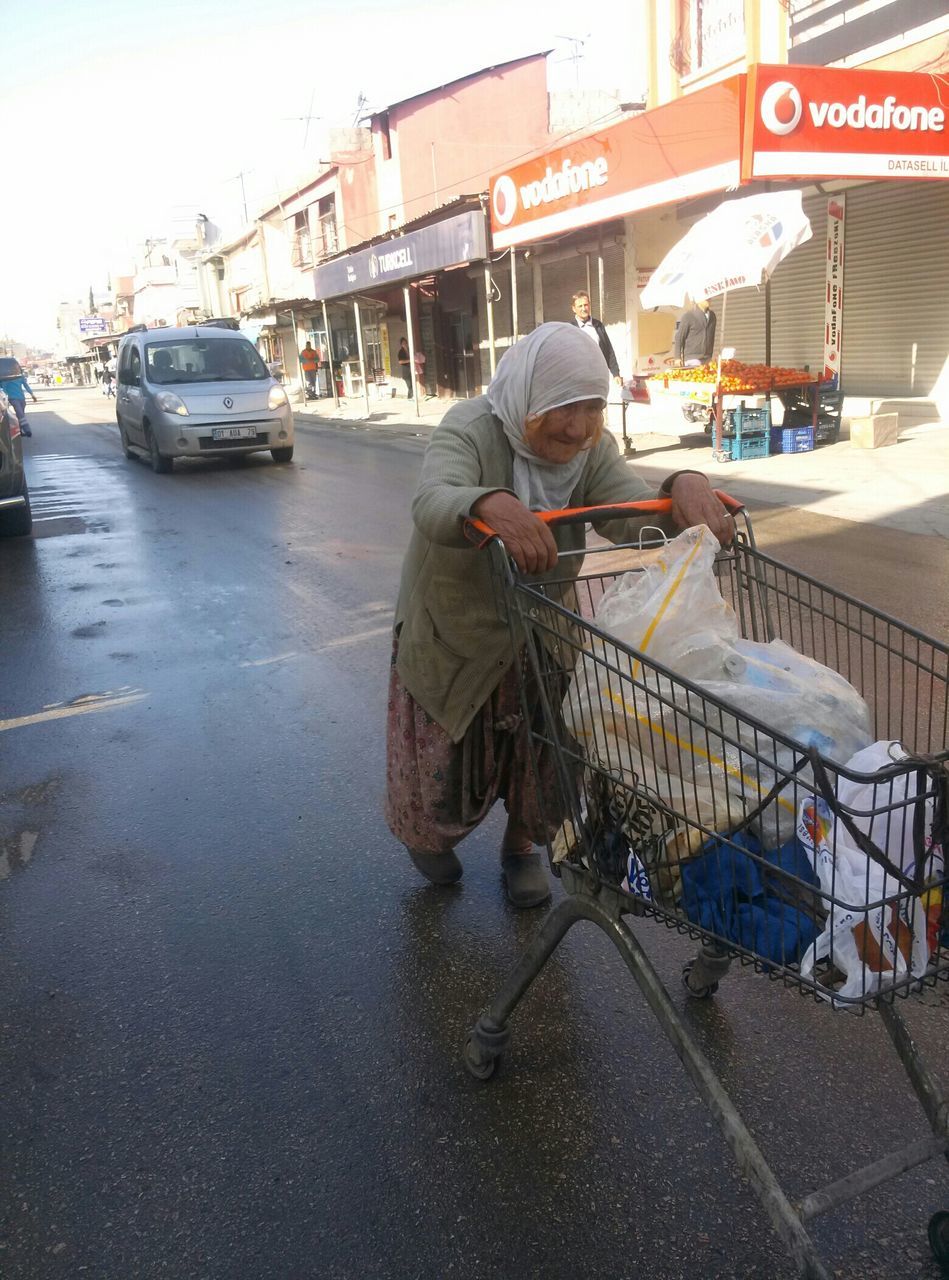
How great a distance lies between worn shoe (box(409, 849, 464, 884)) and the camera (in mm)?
3178

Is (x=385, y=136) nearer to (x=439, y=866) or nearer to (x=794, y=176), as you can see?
(x=794, y=176)

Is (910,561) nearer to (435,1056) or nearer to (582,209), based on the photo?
(435,1056)

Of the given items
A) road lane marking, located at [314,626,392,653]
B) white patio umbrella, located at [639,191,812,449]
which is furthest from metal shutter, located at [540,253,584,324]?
road lane marking, located at [314,626,392,653]

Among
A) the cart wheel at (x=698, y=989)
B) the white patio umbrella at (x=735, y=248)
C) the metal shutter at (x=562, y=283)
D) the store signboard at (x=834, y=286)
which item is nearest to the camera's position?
the cart wheel at (x=698, y=989)

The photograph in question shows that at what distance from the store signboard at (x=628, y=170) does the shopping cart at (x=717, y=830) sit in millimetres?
10294

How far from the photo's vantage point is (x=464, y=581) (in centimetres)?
257

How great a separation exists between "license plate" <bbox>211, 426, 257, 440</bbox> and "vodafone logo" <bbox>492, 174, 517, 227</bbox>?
610cm

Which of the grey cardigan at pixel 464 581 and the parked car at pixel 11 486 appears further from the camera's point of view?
the parked car at pixel 11 486

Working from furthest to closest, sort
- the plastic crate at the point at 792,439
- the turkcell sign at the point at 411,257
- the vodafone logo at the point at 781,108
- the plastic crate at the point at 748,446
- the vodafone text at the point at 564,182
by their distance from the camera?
the turkcell sign at the point at 411,257 → the vodafone text at the point at 564,182 → the plastic crate at the point at 792,439 → the plastic crate at the point at 748,446 → the vodafone logo at the point at 781,108

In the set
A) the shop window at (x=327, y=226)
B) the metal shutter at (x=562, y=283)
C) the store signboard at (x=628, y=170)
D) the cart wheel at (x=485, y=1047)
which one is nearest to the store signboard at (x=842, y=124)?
the store signboard at (x=628, y=170)

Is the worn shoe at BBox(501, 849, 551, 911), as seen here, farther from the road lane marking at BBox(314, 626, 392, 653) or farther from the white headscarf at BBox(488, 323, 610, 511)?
the road lane marking at BBox(314, 626, 392, 653)

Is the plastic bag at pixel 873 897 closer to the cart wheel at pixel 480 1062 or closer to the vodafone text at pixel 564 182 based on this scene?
the cart wheel at pixel 480 1062

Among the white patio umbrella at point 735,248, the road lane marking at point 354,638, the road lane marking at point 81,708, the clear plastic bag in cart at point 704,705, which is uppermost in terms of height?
the white patio umbrella at point 735,248

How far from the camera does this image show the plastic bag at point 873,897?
1.60 meters
